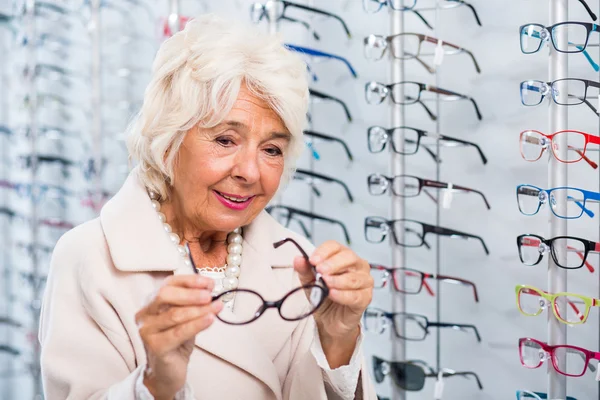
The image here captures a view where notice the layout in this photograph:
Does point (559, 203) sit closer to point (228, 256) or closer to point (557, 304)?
point (557, 304)

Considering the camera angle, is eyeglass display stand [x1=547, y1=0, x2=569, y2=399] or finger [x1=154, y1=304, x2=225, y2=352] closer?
finger [x1=154, y1=304, x2=225, y2=352]

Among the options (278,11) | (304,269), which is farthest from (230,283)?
(278,11)

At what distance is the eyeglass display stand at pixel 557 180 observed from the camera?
194 cm

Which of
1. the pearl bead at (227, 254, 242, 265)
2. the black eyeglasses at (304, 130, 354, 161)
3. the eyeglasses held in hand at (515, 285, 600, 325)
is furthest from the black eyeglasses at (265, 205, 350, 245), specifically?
the pearl bead at (227, 254, 242, 265)

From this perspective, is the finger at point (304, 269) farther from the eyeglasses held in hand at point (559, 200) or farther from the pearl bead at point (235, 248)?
the eyeglasses held in hand at point (559, 200)

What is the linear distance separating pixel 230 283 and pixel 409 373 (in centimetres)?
101

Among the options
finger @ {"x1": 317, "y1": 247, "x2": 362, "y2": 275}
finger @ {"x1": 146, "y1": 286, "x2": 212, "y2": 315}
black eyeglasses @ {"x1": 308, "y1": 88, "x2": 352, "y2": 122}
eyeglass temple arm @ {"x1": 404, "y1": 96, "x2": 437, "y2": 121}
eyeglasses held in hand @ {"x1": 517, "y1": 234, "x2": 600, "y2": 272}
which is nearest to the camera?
finger @ {"x1": 146, "y1": 286, "x2": 212, "y2": 315}

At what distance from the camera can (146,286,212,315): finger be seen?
49.3 inches

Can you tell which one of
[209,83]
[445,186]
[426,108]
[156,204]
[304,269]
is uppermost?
[426,108]

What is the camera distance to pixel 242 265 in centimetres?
185

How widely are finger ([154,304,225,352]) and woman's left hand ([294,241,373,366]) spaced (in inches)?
9.6

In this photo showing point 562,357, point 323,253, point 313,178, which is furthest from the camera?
point 313,178

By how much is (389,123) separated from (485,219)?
1.58ft

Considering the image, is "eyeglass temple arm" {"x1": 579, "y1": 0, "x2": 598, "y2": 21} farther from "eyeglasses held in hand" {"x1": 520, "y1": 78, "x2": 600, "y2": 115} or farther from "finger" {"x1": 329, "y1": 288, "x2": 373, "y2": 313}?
"finger" {"x1": 329, "y1": 288, "x2": 373, "y2": 313}
